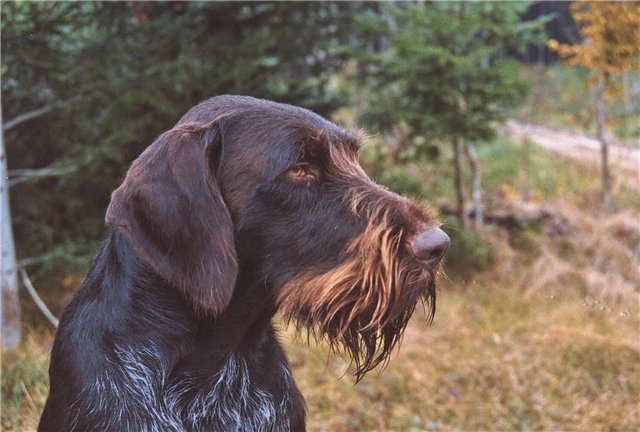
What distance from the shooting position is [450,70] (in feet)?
23.8

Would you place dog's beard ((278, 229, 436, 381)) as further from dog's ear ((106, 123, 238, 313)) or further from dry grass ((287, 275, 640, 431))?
dry grass ((287, 275, 640, 431))

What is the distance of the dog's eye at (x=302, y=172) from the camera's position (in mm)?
2541

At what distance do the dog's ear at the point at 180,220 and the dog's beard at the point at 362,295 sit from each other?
296 millimetres

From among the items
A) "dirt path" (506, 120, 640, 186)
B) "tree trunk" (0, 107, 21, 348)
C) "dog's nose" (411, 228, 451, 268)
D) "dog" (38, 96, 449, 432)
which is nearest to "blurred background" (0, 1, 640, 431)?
"tree trunk" (0, 107, 21, 348)

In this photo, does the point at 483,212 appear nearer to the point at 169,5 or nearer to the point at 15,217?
the point at 169,5

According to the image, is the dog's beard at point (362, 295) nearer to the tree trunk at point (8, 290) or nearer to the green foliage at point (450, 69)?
the tree trunk at point (8, 290)

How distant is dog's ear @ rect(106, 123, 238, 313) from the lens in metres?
2.29

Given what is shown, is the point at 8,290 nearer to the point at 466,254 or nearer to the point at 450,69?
the point at 466,254

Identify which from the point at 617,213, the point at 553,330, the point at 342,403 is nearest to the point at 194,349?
the point at 342,403

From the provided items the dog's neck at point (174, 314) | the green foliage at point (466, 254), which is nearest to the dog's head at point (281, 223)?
the dog's neck at point (174, 314)

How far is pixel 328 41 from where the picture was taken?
25.5ft

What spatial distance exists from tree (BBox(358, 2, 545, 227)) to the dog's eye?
4.65 meters

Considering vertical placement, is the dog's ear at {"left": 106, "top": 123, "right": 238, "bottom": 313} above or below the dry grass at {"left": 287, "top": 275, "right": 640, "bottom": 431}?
above

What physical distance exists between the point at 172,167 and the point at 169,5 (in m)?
4.49
